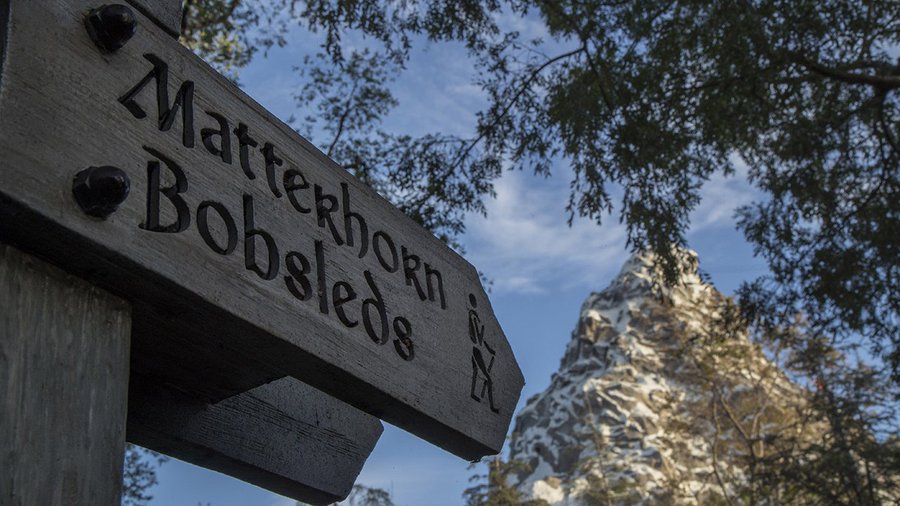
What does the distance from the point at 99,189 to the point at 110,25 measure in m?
0.22

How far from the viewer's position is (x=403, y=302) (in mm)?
1382

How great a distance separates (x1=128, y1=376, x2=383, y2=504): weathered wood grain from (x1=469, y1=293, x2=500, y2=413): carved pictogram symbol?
31cm

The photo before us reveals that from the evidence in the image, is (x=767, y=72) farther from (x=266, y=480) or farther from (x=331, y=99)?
(x=266, y=480)

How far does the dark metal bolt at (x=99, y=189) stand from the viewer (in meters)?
0.90

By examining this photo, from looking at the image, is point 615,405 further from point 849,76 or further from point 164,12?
point 164,12

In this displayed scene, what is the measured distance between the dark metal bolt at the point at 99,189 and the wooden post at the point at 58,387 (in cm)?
8

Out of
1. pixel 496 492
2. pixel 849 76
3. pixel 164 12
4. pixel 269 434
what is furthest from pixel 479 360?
pixel 496 492

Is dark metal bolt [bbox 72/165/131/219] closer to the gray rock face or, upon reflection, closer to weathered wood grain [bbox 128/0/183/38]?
weathered wood grain [bbox 128/0/183/38]

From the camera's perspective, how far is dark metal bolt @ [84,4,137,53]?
999 mm

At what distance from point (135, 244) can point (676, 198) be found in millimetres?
6247

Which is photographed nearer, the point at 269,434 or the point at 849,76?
the point at 269,434

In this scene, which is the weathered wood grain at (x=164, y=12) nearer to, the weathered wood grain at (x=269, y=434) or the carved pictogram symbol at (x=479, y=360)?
the weathered wood grain at (x=269, y=434)

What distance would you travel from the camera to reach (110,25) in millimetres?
1007

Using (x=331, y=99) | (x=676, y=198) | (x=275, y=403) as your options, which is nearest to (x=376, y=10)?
(x=331, y=99)
